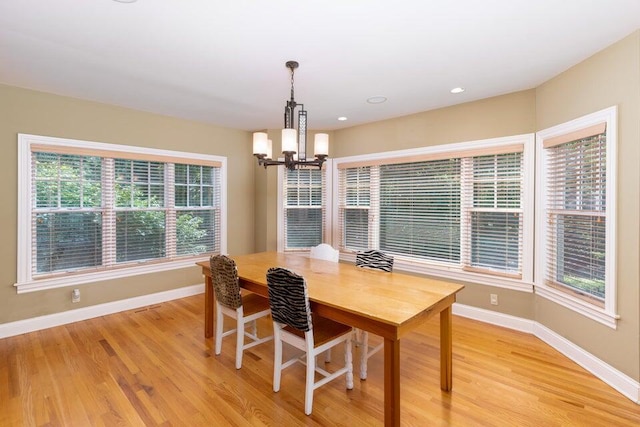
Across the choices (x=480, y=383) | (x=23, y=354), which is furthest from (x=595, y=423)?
(x=23, y=354)

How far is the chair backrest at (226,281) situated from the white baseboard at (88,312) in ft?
6.66

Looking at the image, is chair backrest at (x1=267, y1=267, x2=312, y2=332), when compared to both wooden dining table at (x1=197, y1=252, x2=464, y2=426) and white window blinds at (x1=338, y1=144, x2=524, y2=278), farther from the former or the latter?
white window blinds at (x1=338, y1=144, x2=524, y2=278)

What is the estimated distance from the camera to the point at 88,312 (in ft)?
12.7

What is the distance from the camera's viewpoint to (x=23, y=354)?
2.98 meters

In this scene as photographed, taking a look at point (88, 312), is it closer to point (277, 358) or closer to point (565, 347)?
point (277, 358)

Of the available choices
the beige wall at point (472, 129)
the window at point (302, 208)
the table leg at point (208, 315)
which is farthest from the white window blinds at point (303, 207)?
the table leg at point (208, 315)

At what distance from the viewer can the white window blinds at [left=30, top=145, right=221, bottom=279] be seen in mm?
3617

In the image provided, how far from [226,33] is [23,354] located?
11.6 ft

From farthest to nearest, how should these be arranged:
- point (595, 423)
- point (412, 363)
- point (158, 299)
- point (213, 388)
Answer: point (158, 299) → point (412, 363) → point (213, 388) → point (595, 423)

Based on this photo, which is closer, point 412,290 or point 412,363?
point 412,290

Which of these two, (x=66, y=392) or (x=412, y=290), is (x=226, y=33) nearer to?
(x=412, y=290)

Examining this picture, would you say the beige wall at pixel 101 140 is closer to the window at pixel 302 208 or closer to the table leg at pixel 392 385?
the window at pixel 302 208

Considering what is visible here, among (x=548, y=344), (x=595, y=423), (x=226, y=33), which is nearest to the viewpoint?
(x=595, y=423)

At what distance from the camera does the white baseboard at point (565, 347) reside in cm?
236
